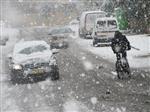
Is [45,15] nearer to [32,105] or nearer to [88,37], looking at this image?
[88,37]

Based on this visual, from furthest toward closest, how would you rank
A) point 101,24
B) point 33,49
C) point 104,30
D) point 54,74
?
point 101,24
point 104,30
point 33,49
point 54,74

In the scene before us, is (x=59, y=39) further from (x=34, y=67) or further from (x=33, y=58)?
(x=34, y=67)

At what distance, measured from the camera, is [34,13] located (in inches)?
3893

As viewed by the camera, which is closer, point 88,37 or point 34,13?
point 88,37

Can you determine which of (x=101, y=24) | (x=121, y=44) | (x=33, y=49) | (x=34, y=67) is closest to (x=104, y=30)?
(x=101, y=24)

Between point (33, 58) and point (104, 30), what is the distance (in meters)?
14.9

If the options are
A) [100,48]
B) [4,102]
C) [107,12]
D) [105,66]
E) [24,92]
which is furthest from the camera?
[107,12]

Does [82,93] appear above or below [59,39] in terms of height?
above

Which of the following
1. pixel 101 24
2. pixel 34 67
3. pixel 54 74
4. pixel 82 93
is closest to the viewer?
pixel 82 93

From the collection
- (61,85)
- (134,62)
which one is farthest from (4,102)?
(134,62)

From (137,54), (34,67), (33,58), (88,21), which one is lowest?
(137,54)

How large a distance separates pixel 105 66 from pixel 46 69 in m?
5.06

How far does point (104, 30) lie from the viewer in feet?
107

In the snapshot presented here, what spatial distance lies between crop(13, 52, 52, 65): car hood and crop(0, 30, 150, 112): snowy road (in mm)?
816
